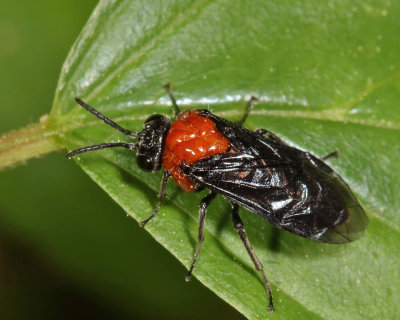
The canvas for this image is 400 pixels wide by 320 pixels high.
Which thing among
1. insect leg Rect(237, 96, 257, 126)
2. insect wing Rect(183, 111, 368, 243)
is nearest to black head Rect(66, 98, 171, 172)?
insect wing Rect(183, 111, 368, 243)

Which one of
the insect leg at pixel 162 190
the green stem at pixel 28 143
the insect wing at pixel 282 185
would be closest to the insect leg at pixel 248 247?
the insect wing at pixel 282 185

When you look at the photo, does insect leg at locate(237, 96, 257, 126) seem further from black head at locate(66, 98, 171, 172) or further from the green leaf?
black head at locate(66, 98, 171, 172)

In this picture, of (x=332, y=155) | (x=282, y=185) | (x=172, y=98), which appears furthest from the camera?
(x=332, y=155)

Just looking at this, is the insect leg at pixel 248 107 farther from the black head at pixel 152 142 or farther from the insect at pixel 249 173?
the black head at pixel 152 142

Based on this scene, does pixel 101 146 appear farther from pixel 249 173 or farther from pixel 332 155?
pixel 332 155

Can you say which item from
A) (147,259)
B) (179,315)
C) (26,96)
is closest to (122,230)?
(147,259)

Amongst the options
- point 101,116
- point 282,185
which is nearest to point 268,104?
point 282,185

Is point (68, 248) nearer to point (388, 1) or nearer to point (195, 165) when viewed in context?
point (195, 165)
